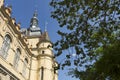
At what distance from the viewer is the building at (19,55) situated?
2530cm

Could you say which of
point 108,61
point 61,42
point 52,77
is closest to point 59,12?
point 61,42

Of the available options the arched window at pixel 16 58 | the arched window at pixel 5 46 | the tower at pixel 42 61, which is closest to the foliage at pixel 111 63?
the arched window at pixel 5 46

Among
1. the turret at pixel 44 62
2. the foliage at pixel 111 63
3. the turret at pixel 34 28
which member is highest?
the turret at pixel 34 28

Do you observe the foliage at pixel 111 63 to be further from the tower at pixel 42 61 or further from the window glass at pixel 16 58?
the tower at pixel 42 61

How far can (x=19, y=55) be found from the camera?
98.1ft

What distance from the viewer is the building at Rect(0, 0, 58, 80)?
25.3m

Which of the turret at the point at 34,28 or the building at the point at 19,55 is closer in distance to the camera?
the building at the point at 19,55

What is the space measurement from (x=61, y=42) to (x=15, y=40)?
18831 millimetres

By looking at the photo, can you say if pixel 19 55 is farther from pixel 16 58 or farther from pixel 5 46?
pixel 5 46

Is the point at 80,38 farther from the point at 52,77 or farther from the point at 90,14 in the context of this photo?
the point at 52,77

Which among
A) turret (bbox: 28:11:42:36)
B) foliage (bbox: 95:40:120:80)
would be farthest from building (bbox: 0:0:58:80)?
foliage (bbox: 95:40:120:80)

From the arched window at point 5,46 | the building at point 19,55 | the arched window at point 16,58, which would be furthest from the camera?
the arched window at point 16,58

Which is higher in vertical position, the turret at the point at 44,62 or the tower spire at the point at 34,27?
the tower spire at the point at 34,27

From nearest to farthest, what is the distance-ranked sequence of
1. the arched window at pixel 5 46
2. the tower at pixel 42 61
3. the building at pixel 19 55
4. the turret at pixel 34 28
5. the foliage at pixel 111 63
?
the foliage at pixel 111 63 < the building at pixel 19 55 < the arched window at pixel 5 46 < the tower at pixel 42 61 < the turret at pixel 34 28
